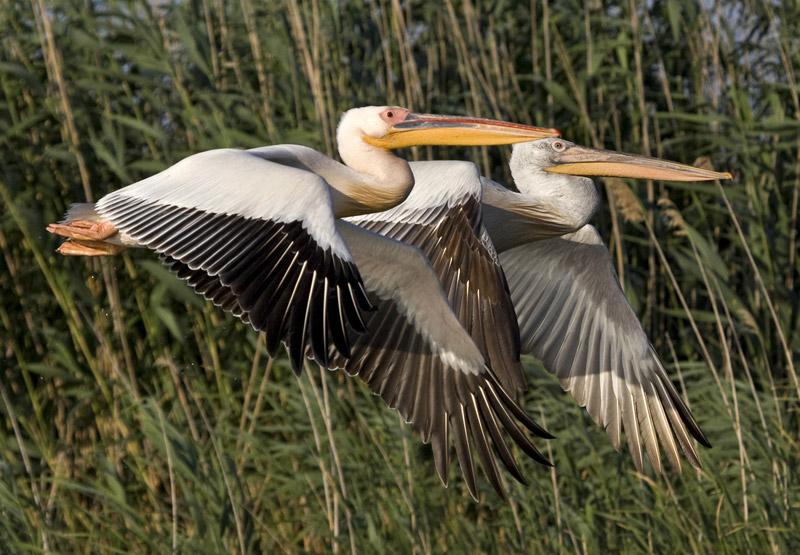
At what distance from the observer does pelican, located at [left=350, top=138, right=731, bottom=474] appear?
4.60m

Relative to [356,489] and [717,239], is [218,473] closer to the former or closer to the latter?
[356,489]

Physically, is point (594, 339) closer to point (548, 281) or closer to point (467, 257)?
point (548, 281)

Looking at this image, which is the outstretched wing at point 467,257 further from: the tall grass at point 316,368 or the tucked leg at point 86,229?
the tucked leg at point 86,229

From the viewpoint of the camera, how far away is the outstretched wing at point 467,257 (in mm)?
4492

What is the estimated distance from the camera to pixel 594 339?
552 cm

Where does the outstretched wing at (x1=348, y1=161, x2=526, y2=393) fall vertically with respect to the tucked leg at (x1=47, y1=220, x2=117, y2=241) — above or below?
below

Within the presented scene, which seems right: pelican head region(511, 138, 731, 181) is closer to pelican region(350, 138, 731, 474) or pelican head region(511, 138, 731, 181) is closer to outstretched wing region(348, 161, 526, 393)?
pelican region(350, 138, 731, 474)

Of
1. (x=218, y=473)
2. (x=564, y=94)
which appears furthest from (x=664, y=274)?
(x=218, y=473)

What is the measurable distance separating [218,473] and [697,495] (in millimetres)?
2040

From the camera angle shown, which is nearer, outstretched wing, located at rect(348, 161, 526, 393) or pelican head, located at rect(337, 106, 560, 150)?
pelican head, located at rect(337, 106, 560, 150)

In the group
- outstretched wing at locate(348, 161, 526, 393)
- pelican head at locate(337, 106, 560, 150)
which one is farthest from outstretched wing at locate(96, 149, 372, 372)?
outstretched wing at locate(348, 161, 526, 393)

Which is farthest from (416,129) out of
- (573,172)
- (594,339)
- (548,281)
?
(594,339)

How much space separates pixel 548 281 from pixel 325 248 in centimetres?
234

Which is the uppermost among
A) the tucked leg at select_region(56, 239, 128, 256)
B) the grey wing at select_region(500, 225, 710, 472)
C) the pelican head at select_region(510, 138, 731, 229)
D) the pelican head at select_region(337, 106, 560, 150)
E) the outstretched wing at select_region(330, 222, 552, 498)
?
the pelican head at select_region(337, 106, 560, 150)
